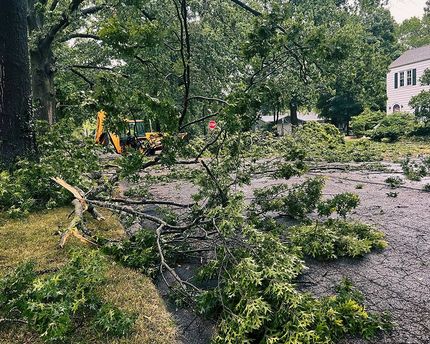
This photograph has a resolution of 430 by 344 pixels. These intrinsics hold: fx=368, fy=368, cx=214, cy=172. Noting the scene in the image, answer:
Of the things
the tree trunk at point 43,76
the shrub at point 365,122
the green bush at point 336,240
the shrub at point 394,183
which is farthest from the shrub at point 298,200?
the shrub at point 365,122

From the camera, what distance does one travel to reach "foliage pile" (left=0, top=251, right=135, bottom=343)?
71.9 inches

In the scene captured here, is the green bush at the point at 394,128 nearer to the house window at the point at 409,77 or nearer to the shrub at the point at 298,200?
the house window at the point at 409,77

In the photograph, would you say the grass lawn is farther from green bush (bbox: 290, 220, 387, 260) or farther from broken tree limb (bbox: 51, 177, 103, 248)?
green bush (bbox: 290, 220, 387, 260)

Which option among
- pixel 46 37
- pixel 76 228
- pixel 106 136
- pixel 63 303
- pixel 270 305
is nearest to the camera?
pixel 63 303

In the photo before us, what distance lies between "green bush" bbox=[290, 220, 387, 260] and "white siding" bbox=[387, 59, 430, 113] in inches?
1028

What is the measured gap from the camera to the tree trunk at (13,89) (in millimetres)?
5422

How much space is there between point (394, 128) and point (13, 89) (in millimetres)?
18056

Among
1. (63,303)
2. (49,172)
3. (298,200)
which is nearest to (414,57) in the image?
(298,200)

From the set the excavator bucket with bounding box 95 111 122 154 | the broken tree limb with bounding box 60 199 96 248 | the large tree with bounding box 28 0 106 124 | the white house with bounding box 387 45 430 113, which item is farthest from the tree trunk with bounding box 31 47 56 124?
the white house with bounding box 387 45 430 113

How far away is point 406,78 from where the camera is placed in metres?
28.2

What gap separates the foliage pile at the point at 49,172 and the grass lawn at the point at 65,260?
0.29 metres

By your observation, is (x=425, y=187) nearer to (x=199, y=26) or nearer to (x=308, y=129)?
(x=308, y=129)

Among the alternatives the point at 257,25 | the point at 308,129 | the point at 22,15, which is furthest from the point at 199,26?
the point at 257,25

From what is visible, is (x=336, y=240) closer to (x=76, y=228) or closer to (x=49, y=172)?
(x=76, y=228)
